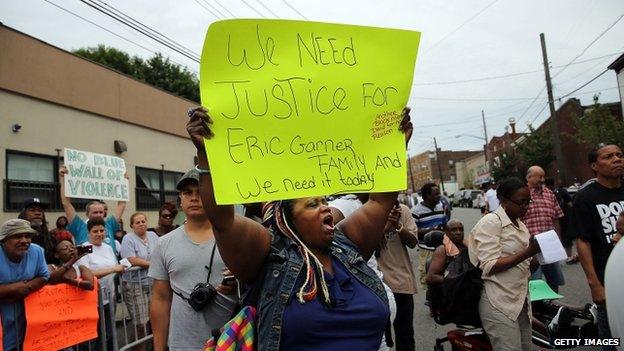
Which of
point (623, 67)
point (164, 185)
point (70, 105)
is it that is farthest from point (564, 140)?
point (70, 105)

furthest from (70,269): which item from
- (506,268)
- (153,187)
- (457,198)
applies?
(457,198)

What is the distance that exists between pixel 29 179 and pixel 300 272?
10.8m

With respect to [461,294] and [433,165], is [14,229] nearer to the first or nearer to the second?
[461,294]

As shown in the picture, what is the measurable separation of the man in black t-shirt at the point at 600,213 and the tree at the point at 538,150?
3043 centimetres

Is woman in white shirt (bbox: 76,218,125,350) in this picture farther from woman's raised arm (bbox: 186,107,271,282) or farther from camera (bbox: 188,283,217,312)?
woman's raised arm (bbox: 186,107,271,282)

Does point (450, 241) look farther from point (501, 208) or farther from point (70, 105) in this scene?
point (70, 105)

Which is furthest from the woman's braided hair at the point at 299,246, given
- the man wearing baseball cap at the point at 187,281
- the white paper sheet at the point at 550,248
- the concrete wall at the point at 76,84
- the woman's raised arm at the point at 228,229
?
the concrete wall at the point at 76,84

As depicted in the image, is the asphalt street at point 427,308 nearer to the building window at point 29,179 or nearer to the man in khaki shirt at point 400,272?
the man in khaki shirt at point 400,272

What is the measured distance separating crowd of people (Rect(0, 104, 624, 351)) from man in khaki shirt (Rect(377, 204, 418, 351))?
13 millimetres

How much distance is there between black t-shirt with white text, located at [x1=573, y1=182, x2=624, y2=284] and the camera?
3.64m

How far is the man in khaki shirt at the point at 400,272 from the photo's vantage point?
14.7 ft

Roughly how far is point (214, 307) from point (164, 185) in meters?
14.4

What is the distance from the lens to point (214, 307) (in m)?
2.61

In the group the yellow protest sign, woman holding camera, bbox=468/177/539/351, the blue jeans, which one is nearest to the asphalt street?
the blue jeans
